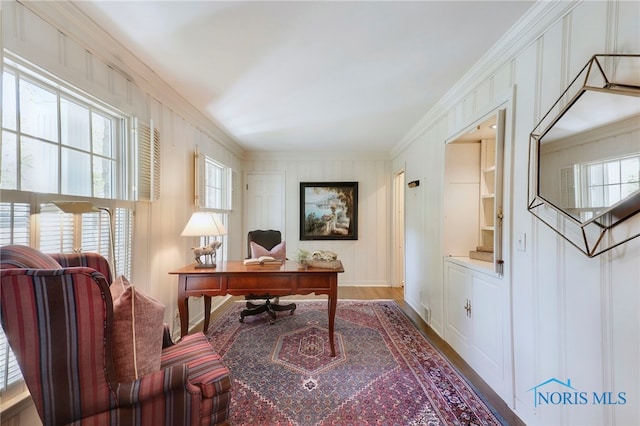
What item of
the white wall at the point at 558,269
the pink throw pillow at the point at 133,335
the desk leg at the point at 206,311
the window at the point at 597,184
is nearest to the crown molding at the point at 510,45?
the white wall at the point at 558,269

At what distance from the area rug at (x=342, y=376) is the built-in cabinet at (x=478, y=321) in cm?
19

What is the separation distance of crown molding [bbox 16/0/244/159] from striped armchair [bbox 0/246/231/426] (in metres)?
1.27

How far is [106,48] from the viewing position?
1.69 meters

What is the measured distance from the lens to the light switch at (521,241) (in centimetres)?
157

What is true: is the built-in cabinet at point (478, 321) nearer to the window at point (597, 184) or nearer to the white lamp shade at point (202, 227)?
the window at point (597, 184)

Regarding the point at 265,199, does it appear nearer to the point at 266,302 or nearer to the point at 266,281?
the point at 266,302

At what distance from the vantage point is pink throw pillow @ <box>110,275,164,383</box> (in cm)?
102

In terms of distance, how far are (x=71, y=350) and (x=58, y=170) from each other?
112 centimetres

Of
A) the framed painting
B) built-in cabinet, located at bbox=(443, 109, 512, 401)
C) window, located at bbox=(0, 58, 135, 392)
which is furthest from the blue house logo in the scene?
the framed painting

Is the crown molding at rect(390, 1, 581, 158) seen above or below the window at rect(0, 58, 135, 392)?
above

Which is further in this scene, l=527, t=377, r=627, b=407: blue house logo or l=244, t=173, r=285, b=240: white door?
l=244, t=173, r=285, b=240: white door

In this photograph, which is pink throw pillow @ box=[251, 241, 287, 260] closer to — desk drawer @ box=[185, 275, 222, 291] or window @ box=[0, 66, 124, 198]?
desk drawer @ box=[185, 275, 222, 291]

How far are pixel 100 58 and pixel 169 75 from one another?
516 millimetres

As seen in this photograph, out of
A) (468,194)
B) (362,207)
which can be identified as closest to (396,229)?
(362,207)
